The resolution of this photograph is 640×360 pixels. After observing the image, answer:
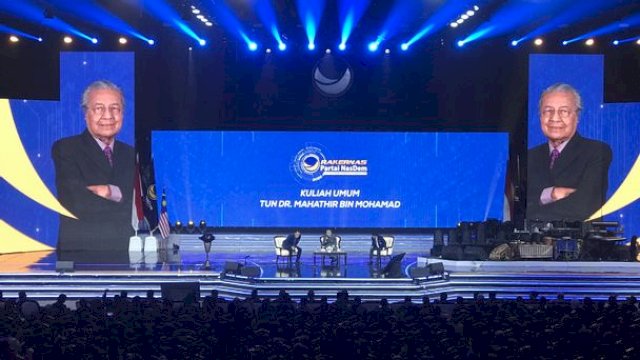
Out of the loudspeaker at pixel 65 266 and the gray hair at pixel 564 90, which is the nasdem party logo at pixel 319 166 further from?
the loudspeaker at pixel 65 266

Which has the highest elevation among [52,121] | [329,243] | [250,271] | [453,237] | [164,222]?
[52,121]

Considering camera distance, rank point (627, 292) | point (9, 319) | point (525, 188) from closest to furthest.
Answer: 1. point (9, 319)
2. point (627, 292)
3. point (525, 188)

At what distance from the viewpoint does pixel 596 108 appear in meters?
26.3

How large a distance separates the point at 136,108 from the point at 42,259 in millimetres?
5315

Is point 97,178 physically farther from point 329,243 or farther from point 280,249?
point 329,243

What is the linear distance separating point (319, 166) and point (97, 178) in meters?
5.80

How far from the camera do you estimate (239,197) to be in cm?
2745

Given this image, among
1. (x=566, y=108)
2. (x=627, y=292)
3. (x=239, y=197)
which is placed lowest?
(x=627, y=292)

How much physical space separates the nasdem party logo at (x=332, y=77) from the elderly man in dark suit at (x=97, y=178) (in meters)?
5.18

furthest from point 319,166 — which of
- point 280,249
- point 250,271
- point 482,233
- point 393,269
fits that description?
point 250,271

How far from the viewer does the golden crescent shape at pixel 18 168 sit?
25.5 m

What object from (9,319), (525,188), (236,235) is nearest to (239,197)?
(236,235)

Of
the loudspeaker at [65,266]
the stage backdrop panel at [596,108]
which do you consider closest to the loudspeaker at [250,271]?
the loudspeaker at [65,266]

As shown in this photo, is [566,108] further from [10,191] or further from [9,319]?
[9,319]
